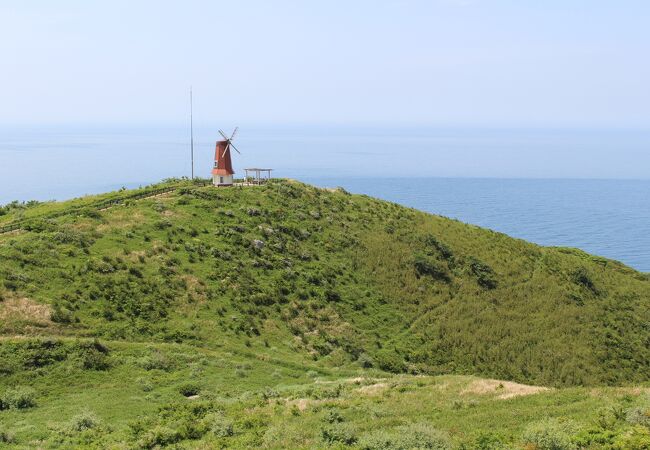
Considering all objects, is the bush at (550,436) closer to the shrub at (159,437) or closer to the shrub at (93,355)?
the shrub at (159,437)

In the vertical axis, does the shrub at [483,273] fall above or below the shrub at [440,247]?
below

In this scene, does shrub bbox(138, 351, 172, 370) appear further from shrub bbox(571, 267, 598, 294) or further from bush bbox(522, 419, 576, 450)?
shrub bbox(571, 267, 598, 294)

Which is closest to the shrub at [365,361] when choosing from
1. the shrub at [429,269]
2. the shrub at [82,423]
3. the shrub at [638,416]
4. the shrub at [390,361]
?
the shrub at [390,361]

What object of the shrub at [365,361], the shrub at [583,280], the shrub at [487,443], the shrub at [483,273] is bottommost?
the shrub at [365,361]

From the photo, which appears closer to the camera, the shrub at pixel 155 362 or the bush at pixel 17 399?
the bush at pixel 17 399

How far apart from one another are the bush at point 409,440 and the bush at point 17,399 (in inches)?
687

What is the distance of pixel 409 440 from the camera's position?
18.9 metres

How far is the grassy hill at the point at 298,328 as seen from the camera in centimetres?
2281

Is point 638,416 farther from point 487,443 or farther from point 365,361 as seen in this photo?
point 365,361

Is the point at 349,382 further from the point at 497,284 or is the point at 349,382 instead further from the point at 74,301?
the point at 497,284

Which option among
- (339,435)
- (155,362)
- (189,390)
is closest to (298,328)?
(155,362)

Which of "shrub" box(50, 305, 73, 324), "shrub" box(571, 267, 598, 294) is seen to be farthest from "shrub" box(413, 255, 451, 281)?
"shrub" box(50, 305, 73, 324)

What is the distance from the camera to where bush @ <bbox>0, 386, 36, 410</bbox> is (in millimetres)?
27266

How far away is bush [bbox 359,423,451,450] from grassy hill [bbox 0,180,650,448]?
3.8 inches
